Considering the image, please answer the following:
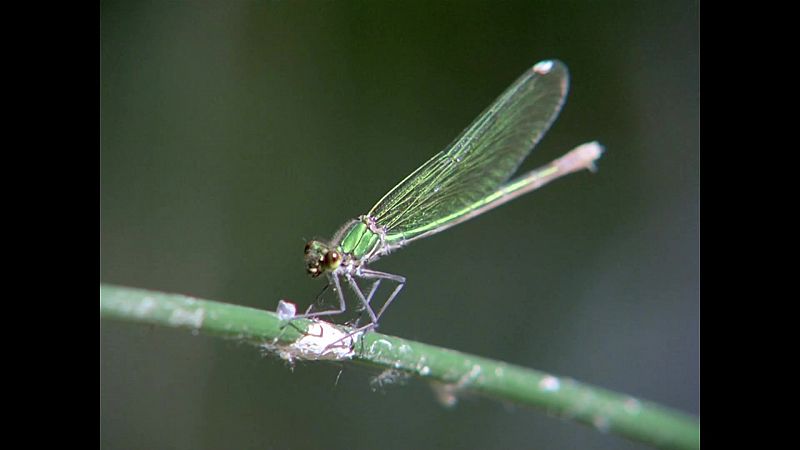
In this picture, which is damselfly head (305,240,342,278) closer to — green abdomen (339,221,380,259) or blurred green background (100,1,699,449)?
green abdomen (339,221,380,259)

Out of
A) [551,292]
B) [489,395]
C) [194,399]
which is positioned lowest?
[489,395]

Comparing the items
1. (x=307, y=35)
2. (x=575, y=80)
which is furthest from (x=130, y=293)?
(x=575, y=80)

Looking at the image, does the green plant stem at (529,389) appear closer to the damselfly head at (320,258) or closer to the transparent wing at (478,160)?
the damselfly head at (320,258)

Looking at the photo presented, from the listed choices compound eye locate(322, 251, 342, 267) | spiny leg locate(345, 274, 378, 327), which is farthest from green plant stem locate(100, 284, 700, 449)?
compound eye locate(322, 251, 342, 267)

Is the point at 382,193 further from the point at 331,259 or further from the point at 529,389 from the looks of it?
the point at 529,389

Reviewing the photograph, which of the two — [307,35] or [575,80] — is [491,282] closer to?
[575,80]
